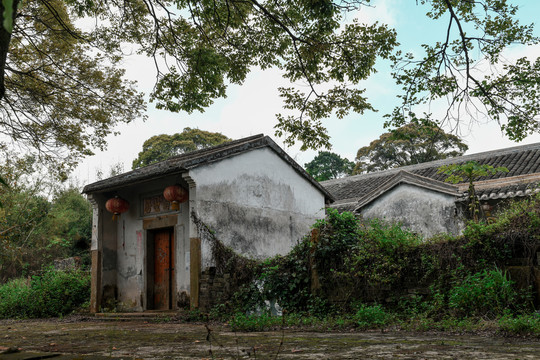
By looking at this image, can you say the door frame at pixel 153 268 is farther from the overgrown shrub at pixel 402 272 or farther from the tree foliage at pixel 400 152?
the tree foliage at pixel 400 152

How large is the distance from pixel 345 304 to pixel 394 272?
3.55 ft

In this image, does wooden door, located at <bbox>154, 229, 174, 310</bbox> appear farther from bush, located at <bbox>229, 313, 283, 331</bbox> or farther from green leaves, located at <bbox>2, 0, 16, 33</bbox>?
green leaves, located at <bbox>2, 0, 16, 33</bbox>

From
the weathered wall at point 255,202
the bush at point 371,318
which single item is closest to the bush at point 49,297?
the weathered wall at point 255,202

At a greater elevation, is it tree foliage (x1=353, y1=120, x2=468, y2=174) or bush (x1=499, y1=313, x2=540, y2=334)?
tree foliage (x1=353, y1=120, x2=468, y2=174)

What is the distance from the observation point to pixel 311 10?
6469 millimetres

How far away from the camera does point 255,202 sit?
39.2ft

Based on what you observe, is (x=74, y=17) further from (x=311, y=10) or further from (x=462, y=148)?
(x=462, y=148)

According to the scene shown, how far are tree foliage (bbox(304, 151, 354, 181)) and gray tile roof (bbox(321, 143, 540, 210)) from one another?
592 inches

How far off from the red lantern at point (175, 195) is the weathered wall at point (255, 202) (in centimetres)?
63

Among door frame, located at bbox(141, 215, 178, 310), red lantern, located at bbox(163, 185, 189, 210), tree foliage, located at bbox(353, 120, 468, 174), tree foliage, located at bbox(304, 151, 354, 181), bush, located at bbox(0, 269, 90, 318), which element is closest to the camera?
red lantern, located at bbox(163, 185, 189, 210)

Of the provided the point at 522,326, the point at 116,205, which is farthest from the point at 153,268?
the point at 522,326

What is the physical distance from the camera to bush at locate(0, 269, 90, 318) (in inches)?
482

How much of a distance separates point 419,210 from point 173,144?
22.1 meters

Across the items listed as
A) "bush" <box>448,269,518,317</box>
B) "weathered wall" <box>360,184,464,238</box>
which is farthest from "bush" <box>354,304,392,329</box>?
"weathered wall" <box>360,184,464,238</box>
